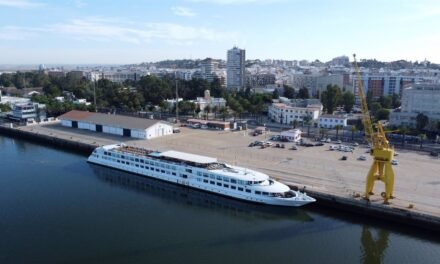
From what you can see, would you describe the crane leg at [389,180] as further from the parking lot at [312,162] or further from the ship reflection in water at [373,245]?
the ship reflection in water at [373,245]

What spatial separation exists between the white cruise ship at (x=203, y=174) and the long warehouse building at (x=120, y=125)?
748cm

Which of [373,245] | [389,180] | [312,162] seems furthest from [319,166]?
[373,245]

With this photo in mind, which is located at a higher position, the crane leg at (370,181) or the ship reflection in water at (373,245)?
the crane leg at (370,181)

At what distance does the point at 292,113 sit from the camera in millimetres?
48062

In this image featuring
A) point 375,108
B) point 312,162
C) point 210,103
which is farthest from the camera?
point 210,103

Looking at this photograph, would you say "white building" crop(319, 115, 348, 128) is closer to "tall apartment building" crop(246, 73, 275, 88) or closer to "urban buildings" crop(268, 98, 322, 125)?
"urban buildings" crop(268, 98, 322, 125)

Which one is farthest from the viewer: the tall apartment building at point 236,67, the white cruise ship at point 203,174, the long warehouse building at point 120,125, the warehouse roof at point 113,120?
the tall apartment building at point 236,67

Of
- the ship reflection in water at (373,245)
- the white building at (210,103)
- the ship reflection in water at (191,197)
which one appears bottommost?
the ship reflection in water at (373,245)

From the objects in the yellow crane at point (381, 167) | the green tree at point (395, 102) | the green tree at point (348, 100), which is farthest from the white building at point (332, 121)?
the yellow crane at point (381, 167)

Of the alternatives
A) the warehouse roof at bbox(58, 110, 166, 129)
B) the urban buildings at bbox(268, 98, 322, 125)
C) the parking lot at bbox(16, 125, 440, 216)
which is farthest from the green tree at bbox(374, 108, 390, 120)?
the warehouse roof at bbox(58, 110, 166, 129)

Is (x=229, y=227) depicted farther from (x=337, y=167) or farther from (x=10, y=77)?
(x=10, y=77)

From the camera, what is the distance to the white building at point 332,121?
4462 centimetres

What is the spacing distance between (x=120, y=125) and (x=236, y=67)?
64.3 metres

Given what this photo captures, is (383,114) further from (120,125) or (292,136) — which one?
(120,125)
